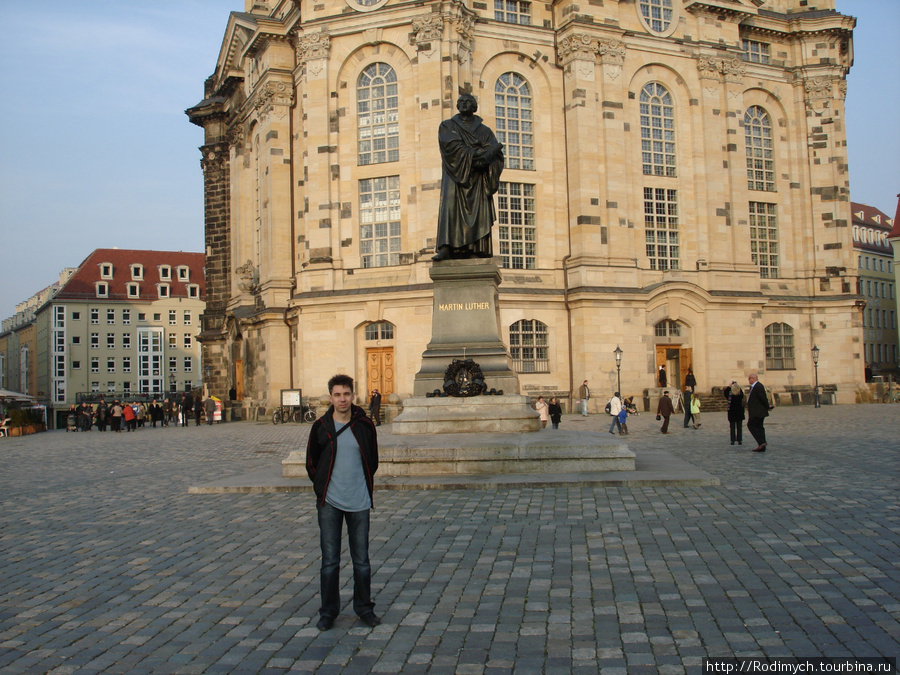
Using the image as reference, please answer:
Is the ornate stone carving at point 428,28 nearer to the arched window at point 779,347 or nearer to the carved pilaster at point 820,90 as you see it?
the carved pilaster at point 820,90

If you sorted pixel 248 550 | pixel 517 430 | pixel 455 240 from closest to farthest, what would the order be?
pixel 248 550 < pixel 517 430 < pixel 455 240

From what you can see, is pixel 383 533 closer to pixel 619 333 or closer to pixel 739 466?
pixel 739 466

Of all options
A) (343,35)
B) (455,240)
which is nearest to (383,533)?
(455,240)

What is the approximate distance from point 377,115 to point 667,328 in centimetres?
1709

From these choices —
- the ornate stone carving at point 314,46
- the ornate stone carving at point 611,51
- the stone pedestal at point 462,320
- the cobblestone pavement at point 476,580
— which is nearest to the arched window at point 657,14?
the ornate stone carving at point 611,51

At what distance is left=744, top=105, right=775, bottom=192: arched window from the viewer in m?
42.6

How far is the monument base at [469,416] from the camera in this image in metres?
14.0

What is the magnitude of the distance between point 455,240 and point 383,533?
24.6ft

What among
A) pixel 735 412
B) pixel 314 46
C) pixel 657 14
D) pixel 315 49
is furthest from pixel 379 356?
pixel 657 14

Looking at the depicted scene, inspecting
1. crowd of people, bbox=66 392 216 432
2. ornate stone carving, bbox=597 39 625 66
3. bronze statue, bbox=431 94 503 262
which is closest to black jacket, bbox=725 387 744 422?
bronze statue, bbox=431 94 503 262

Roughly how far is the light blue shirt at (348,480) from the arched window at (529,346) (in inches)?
1223

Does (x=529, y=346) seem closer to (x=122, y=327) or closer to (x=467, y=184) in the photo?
(x=467, y=184)

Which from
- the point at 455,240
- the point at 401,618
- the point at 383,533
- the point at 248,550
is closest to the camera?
the point at 401,618

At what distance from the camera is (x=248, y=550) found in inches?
322
